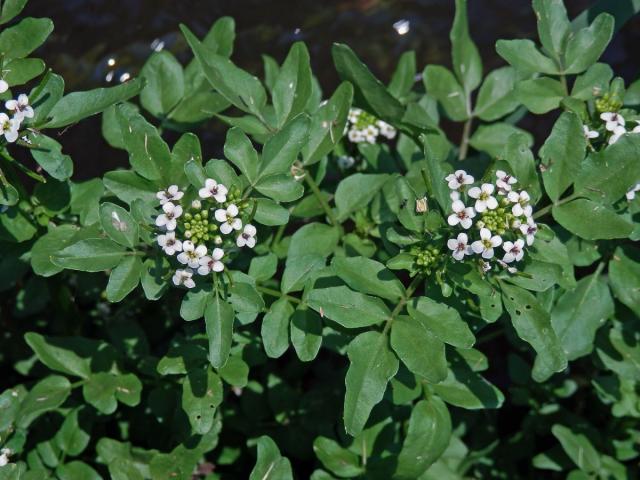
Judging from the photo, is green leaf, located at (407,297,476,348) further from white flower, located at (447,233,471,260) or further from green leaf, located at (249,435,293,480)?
green leaf, located at (249,435,293,480)

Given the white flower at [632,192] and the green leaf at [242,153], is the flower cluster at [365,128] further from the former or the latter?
the white flower at [632,192]

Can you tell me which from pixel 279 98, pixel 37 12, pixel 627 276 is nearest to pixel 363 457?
pixel 627 276

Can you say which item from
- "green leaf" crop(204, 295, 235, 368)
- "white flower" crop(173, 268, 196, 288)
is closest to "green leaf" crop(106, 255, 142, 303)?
"white flower" crop(173, 268, 196, 288)

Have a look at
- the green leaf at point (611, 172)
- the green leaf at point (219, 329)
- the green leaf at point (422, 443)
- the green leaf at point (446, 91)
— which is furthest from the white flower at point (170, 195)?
the green leaf at point (446, 91)

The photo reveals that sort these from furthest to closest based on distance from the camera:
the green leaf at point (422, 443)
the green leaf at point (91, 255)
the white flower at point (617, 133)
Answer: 1. the green leaf at point (422, 443)
2. the white flower at point (617, 133)
3. the green leaf at point (91, 255)

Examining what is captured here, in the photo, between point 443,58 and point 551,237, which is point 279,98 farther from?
point 443,58

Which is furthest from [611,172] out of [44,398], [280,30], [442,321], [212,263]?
[280,30]
